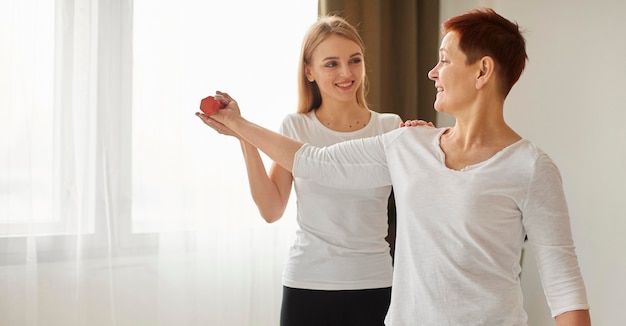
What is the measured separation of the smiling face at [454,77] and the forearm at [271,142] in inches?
16.0

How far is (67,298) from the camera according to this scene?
2.59 metres

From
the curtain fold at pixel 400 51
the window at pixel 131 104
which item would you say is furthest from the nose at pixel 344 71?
the curtain fold at pixel 400 51

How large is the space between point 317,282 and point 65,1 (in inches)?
59.5

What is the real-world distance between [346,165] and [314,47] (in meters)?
0.62

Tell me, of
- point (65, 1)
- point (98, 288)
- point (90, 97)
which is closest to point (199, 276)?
point (98, 288)

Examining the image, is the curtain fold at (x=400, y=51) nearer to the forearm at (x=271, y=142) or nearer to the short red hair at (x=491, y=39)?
the forearm at (x=271, y=142)

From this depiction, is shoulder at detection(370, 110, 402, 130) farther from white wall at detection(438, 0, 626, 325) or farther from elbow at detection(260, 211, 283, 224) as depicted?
white wall at detection(438, 0, 626, 325)

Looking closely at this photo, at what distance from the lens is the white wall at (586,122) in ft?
8.36

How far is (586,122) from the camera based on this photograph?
270 cm

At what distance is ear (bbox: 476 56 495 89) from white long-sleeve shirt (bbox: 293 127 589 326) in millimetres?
161

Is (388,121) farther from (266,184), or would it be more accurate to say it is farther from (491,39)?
(491,39)

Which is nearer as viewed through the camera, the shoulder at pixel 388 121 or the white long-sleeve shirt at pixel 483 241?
the white long-sleeve shirt at pixel 483 241

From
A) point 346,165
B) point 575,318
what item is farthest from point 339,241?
point 575,318

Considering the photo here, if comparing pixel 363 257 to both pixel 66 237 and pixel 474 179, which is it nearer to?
pixel 474 179
